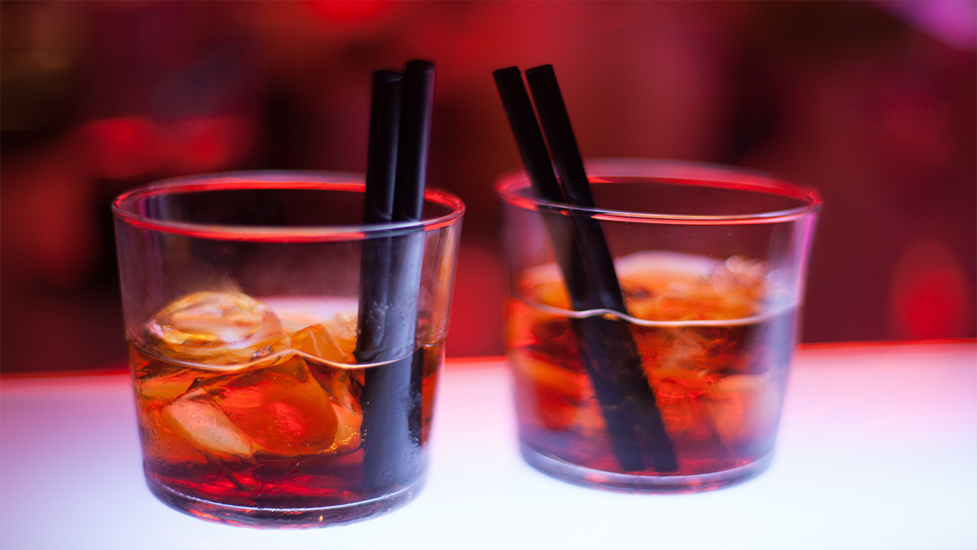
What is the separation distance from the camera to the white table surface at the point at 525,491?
541mm

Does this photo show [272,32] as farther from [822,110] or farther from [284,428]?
[822,110]

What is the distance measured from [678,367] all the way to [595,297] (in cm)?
7

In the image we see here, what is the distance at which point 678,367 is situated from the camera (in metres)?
0.58

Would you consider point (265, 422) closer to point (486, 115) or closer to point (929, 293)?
point (486, 115)

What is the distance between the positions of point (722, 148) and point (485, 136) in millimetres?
249

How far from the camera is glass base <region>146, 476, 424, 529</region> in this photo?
1.71 feet

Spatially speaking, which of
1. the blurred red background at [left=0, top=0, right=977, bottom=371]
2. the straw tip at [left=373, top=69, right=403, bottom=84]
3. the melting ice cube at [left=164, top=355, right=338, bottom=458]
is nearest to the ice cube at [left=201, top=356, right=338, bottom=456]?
the melting ice cube at [left=164, top=355, right=338, bottom=458]

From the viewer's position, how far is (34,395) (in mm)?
739

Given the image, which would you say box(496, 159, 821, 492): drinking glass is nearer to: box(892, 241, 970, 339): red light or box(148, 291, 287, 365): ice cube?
box(148, 291, 287, 365): ice cube

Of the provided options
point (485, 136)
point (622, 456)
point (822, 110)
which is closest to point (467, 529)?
point (622, 456)

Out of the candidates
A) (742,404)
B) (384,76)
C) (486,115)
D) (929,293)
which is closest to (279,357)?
(384,76)

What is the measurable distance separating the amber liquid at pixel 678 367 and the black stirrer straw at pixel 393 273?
112 mm

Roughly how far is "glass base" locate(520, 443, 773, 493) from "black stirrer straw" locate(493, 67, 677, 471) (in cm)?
2

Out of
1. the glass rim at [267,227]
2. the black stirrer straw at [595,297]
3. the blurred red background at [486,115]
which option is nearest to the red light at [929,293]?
the blurred red background at [486,115]
